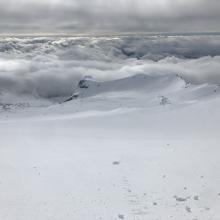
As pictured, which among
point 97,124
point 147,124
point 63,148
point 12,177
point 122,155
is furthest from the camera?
point 97,124

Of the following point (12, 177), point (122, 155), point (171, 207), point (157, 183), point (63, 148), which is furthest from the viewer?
point (63, 148)

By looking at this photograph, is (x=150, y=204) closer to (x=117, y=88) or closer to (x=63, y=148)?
(x=63, y=148)

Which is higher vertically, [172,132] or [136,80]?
[172,132]

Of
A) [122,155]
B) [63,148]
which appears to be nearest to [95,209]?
[122,155]

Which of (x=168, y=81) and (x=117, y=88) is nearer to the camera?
(x=168, y=81)

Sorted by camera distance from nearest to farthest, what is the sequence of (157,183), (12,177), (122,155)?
(157,183), (12,177), (122,155)

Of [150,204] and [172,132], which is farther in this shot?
[172,132]

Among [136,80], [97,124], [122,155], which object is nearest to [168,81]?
[136,80]

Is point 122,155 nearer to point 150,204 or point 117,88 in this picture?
point 150,204

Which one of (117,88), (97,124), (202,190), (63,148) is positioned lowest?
(117,88)
